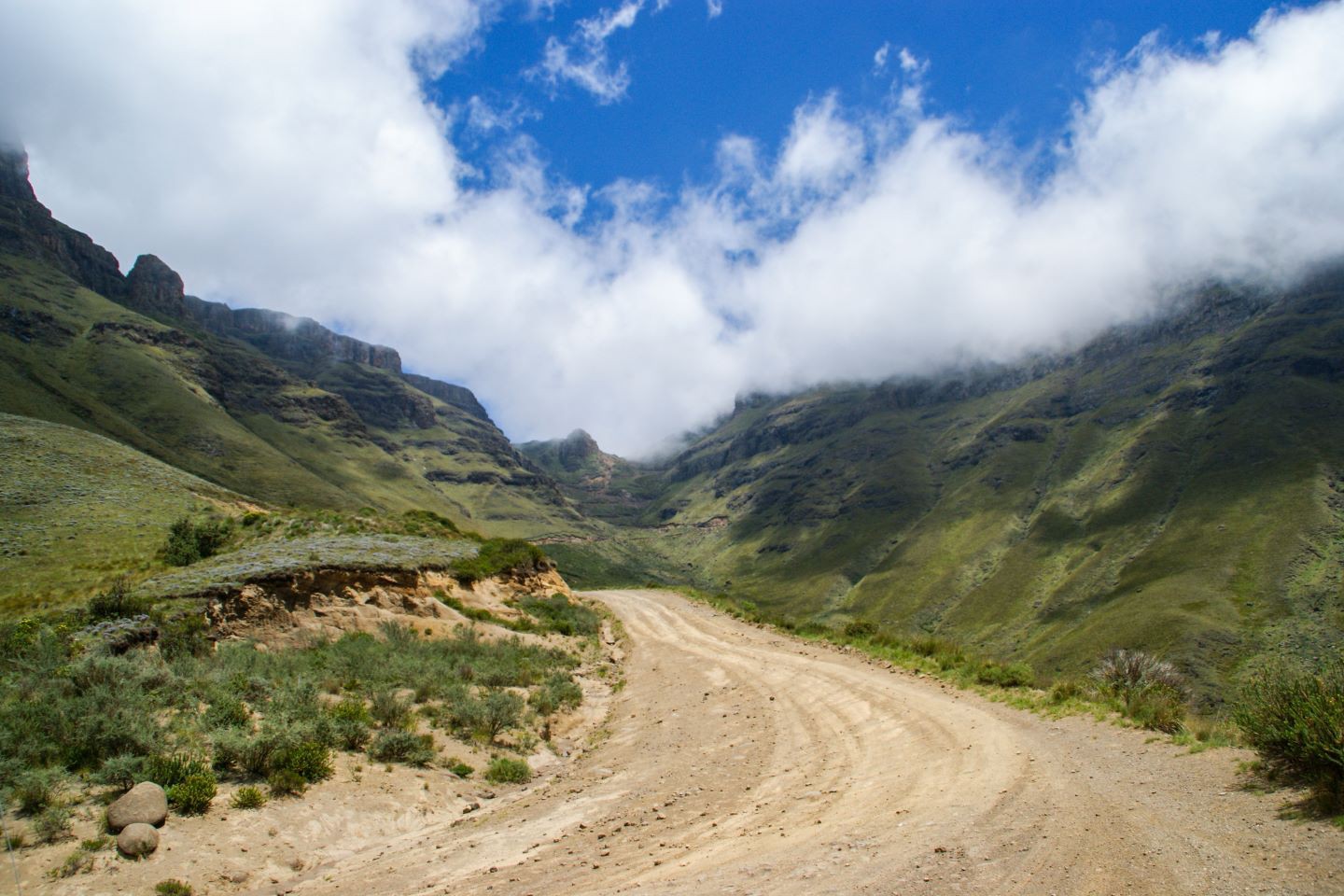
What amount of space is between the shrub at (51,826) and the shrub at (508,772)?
255 inches

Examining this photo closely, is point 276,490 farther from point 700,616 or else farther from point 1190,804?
point 1190,804

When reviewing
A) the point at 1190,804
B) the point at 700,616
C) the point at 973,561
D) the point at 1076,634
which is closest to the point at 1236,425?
the point at 973,561

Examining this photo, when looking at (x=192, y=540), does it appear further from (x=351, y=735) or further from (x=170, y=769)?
(x=170, y=769)

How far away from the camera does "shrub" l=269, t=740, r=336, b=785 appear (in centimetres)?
1052

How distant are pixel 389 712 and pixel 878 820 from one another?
33.3ft

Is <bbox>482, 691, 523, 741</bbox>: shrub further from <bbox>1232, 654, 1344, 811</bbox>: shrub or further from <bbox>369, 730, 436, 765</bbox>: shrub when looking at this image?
<bbox>1232, 654, 1344, 811</bbox>: shrub

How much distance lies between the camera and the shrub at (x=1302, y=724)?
22.7ft

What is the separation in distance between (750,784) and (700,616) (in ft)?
93.9

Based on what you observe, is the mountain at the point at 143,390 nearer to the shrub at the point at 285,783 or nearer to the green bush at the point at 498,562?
the green bush at the point at 498,562

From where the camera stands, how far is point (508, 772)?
42.8ft

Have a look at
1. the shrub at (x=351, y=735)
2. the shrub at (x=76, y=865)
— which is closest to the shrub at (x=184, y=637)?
the shrub at (x=351, y=735)

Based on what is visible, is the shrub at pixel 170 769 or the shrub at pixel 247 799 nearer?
the shrub at pixel 170 769

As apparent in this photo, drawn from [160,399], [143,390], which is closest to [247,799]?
[160,399]

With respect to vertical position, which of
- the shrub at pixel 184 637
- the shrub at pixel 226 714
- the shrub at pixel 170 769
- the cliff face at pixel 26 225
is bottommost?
the shrub at pixel 170 769
